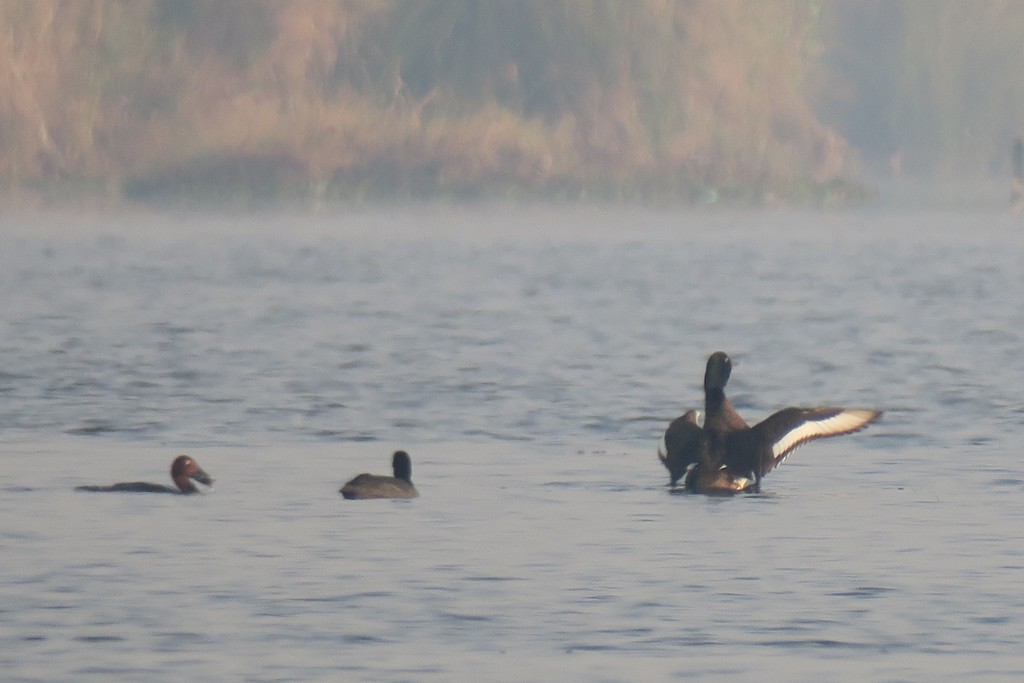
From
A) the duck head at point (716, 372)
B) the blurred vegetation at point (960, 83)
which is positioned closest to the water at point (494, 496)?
the duck head at point (716, 372)

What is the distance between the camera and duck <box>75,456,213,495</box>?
15219 mm

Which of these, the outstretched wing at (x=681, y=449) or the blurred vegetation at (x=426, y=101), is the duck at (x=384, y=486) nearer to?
the outstretched wing at (x=681, y=449)

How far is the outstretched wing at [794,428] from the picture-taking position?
15711mm

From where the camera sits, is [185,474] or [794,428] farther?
[794,428]

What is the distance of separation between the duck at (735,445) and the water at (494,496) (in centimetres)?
21

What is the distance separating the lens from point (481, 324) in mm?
31359

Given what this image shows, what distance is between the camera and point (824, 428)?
15.9 m

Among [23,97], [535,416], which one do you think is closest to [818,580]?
[535,416]

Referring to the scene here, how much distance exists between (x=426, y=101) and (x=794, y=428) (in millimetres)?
54860

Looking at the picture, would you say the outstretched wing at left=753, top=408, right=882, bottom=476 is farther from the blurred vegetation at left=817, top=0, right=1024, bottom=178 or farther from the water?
the blurred vegetation at left=817, top=0, right=1024, bottom=178

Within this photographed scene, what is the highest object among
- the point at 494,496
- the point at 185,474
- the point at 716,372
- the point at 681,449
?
the point at 716,372

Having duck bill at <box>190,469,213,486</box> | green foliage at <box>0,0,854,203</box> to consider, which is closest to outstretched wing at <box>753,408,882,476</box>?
duck bill at <box>190,469,213,486</box>

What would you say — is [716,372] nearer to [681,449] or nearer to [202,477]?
[681,449]

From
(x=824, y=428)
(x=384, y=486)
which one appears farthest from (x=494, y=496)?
(x=824, y=428)
